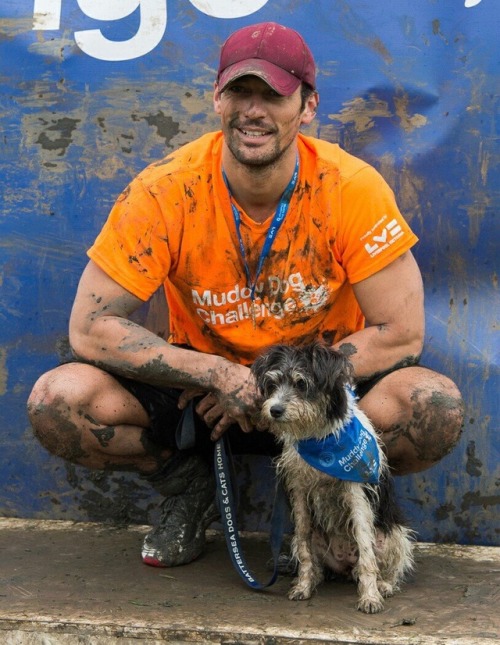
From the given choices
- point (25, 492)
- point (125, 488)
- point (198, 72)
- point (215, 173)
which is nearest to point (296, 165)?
point (215, 173)

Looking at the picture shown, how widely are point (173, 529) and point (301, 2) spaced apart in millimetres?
2063

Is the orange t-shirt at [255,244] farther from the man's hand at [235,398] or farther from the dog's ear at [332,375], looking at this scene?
the dog's ear at [332,375]

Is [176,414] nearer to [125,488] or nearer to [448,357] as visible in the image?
[125,488]

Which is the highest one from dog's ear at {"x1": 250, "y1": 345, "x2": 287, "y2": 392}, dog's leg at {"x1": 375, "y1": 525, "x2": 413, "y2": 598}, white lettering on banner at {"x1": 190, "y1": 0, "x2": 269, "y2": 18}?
white lettering on banner at {"x1": 190, "y1": 0, "x2": 269, "y2": 18}

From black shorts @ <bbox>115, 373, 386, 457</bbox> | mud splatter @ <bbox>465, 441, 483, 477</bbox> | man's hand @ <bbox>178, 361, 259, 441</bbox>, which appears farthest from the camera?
mud splatter @ <bbox>465, 441, 483, 477</bbox>

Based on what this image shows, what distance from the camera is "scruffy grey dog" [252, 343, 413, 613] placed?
2979 mm

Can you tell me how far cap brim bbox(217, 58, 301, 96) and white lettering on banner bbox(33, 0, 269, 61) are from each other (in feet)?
2.41

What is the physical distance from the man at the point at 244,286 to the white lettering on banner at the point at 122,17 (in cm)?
59

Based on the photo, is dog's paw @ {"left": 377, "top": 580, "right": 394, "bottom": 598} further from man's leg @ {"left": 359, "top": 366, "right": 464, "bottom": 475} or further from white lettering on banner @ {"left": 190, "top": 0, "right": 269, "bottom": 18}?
white lettering on banner @ {"left": 190, "top": 0, "right": 269, "bottom": 18}

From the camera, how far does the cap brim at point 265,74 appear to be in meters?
3.29

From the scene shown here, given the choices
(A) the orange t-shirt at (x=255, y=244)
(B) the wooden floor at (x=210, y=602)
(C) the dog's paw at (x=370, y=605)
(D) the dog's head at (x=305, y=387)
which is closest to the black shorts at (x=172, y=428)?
(A) the orange t-shirt at (x=255, y=244)

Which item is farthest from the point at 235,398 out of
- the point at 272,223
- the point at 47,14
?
the point at 47,14

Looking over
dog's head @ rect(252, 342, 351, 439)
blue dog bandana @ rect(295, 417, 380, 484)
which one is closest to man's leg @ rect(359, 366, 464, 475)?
blue dog bandana @ rect(295, 417, 380, 484)

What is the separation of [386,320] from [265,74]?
90 centimetres
